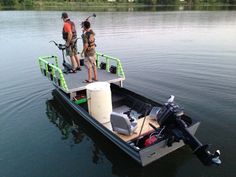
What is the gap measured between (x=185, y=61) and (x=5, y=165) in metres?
11.4

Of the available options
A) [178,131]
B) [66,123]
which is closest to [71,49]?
[66,123]

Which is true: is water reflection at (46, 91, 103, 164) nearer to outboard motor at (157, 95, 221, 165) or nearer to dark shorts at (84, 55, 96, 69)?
dark shorts at (84, 55, 96, 69)

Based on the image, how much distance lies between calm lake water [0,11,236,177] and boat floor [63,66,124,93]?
1.22m

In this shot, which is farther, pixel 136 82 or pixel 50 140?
pixel 136 82

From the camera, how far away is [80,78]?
923 centimetres

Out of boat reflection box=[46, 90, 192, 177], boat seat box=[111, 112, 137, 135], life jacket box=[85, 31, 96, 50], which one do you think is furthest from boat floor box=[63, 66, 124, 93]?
boat seat box=[111, 112, 137, 135]

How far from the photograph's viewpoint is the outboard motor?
14.9 feet

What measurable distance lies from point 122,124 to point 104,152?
1250 millimetres

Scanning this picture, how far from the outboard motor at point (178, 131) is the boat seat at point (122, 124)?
0.91 m

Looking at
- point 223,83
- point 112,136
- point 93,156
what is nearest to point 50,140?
point 93,156

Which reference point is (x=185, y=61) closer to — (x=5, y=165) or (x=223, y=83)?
(x=223, y=83)

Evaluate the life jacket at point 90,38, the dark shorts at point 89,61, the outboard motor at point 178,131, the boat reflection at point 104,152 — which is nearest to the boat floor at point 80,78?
the dark shorts at point 89,61

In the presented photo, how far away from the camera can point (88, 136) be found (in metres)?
7.44

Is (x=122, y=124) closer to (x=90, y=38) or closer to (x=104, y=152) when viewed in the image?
(x=104, y=152)
